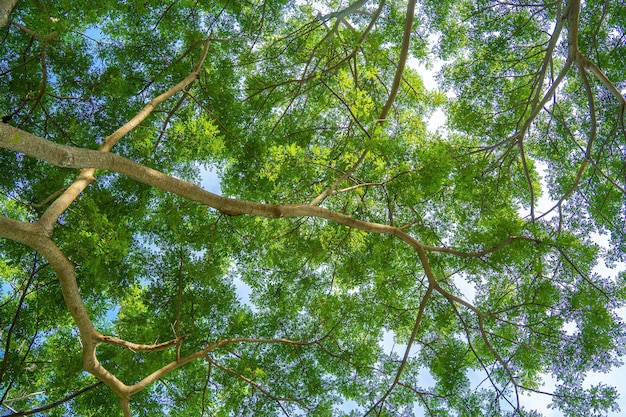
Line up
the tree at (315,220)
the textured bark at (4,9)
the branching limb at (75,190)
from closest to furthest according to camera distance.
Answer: the branching limb at (75,190) < the textured bark at (4,9) < the tree at (315,220)

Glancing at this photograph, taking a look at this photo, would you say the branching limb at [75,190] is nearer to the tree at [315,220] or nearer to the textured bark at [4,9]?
the tree at [315,220]

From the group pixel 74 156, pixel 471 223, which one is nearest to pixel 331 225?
pixel 471 223

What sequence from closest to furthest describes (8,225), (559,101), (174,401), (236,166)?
(8,225) < (174,401) < (236,166) < (559,101)

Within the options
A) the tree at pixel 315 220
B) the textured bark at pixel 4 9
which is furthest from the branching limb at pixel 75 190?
the textured bark at pixel 4 9

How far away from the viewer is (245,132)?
8547mm

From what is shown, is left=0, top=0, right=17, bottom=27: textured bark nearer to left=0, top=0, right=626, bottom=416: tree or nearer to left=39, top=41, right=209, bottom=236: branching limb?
left=0, top=0, right=626, bottom=416: tree

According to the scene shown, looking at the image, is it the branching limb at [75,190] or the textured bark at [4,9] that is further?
the textured bark at [4,9]

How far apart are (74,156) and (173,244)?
412cm

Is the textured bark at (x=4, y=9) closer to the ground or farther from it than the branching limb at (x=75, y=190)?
farther from it

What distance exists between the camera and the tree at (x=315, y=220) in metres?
7.09

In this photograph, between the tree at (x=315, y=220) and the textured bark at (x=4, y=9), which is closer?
the textured bark at (x=4, y=9)

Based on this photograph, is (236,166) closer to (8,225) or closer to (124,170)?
(124,170)

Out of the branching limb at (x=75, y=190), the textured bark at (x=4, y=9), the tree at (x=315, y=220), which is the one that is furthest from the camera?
the tree at (x=315, y=220)

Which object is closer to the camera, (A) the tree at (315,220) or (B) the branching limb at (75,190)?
(B) the branching limb at (75,190)
